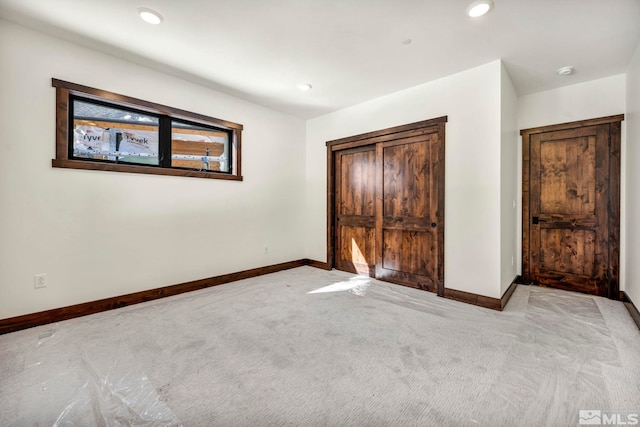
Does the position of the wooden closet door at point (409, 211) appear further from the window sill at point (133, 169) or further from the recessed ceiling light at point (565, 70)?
the window sill at point (133, 169)

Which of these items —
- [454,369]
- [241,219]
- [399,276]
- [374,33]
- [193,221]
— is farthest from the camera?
[241,219]

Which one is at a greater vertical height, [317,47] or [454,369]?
[317,47]

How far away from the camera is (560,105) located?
3.55m

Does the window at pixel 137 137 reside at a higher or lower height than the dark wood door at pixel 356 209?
higher

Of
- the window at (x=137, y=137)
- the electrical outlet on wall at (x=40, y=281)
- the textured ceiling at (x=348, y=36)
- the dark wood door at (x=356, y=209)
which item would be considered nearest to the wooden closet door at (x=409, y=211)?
the dark wood door at (x=356, y=209)

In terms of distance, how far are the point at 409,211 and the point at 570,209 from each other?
2007 mm

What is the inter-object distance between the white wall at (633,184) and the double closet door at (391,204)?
171 cm

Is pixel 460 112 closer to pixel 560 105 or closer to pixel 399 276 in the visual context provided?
pixel 560 105

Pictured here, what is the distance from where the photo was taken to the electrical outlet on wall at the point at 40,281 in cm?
248

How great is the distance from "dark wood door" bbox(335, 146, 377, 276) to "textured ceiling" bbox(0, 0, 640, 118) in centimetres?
123

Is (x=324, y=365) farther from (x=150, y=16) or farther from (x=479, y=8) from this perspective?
(x=150, y=16)

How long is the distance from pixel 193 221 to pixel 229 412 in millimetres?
2554

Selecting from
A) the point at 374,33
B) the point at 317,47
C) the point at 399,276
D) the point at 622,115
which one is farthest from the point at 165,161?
the point at 622,115
